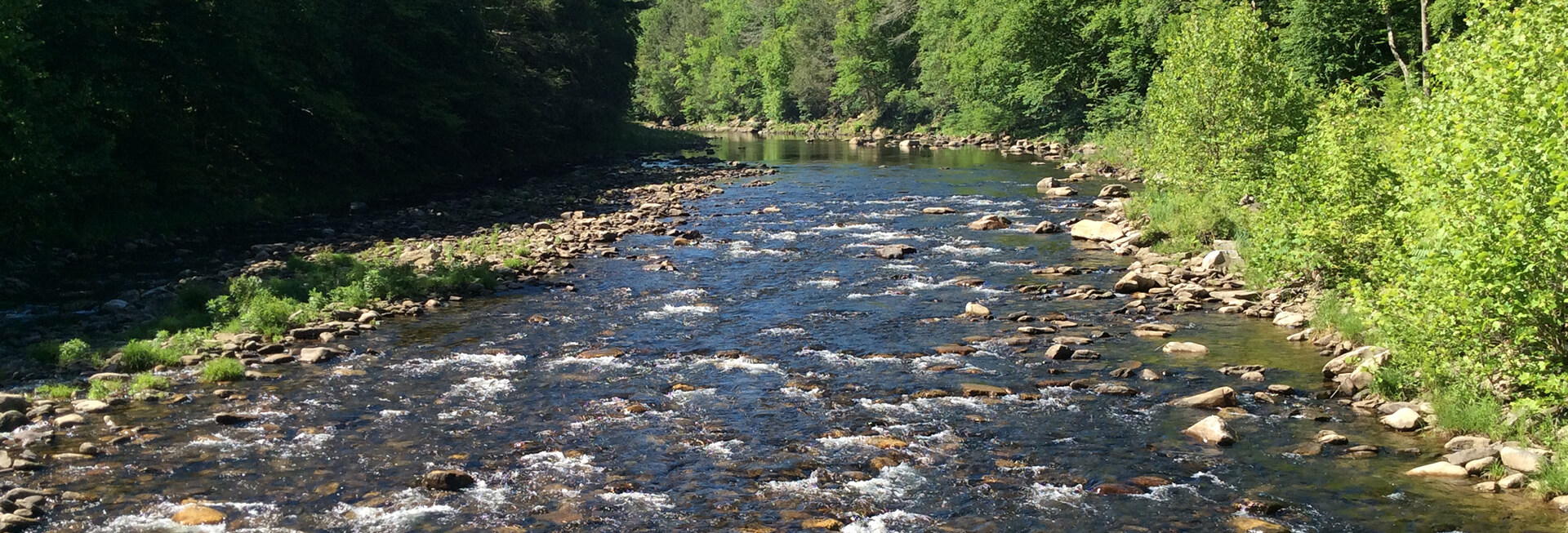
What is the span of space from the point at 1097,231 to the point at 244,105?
81.8ft

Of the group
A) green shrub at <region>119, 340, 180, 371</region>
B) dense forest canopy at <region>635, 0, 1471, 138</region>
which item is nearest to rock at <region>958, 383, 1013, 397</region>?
green shrub at <region>119, 340, 180, 371</region>

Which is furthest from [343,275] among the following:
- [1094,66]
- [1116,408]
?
[1094,66]

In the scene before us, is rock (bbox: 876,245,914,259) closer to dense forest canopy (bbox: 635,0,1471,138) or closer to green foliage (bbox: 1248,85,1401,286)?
green foliage (bbox: 1248,85,1401,286)

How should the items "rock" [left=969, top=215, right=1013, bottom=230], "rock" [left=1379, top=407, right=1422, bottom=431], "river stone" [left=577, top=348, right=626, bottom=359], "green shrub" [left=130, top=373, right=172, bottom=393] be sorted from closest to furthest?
"rock" [left=1379, top=407, right=1422, bottom=431], "green shrub" [left=130, top=373, right=172, bottom=393], "river stone" [left=577, top=348, right=626, bottom=359], "rock" [left=969, top=215, right=1013, bottom=230]

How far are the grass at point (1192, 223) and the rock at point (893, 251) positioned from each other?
5.93m

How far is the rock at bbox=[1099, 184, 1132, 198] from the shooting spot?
126ft

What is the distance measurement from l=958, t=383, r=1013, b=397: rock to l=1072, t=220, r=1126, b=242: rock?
1435cm

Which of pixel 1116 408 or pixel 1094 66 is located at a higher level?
pixel 1094 66

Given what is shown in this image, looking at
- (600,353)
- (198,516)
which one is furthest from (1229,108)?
(198,516)

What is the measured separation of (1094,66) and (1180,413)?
50.8 metres

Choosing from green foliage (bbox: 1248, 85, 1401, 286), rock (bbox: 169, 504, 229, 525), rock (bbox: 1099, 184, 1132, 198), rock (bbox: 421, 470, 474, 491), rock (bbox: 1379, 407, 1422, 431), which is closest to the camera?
rock (bbox: 169, 504, 229, 525)

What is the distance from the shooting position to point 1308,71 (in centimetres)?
4678

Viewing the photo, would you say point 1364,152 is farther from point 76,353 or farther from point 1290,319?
point 76,353

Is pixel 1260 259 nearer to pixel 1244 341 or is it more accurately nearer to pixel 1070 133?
pixel 1244 341
